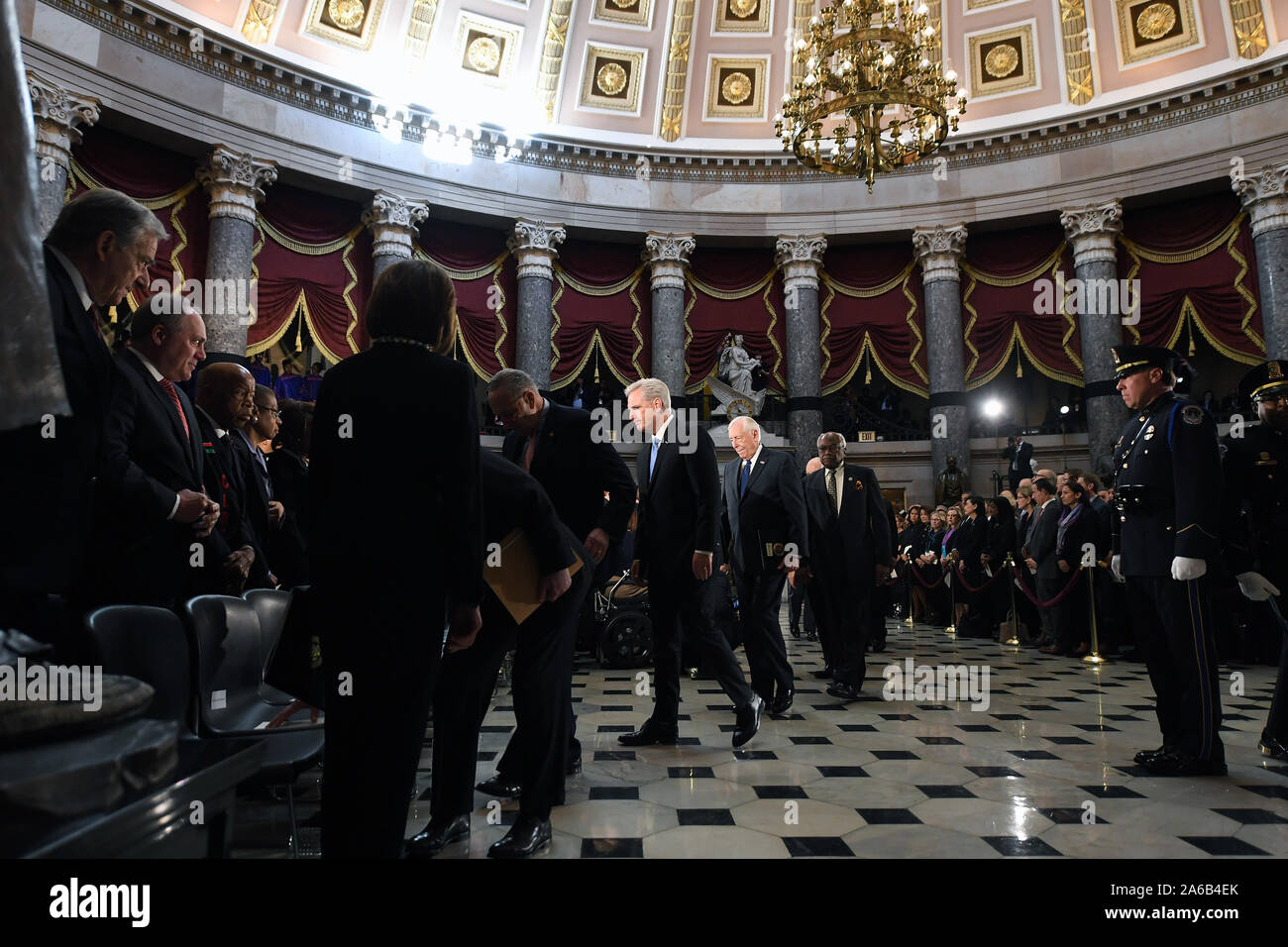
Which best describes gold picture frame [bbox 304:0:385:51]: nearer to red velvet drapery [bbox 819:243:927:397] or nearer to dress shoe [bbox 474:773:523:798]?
red velvet drapery [bbox 819:243:927:397]

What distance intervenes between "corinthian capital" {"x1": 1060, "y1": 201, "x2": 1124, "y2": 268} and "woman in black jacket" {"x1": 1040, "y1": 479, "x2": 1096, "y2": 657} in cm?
930

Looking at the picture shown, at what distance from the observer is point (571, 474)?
A: 3170mm

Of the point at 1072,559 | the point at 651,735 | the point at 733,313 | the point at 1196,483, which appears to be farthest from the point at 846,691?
the point at 733,313

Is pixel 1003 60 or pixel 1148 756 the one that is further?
pixel 1003 60

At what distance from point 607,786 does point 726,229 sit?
47.6ft

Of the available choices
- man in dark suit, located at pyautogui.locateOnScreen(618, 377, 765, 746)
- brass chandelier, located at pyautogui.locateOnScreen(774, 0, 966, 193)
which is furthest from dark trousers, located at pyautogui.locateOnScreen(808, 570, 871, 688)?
brass chandelier, located at pyautogui.locateOnScreen(774, 0, 966, 193)

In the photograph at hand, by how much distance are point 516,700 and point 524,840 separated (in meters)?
0.44

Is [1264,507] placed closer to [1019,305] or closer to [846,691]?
[846,691]

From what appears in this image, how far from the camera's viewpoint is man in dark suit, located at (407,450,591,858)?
7.73ft

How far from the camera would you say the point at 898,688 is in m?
5.55

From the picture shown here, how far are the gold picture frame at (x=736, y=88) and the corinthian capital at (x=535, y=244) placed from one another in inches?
181

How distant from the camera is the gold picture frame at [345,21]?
13.7 m
